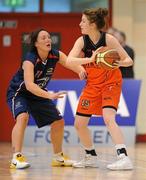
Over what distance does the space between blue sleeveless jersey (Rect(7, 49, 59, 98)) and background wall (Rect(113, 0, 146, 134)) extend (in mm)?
4585

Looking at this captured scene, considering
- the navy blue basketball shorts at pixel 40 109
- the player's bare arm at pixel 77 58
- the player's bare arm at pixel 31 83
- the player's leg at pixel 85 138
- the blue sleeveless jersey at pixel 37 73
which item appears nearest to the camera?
the player's bare arm at pixel 77 58

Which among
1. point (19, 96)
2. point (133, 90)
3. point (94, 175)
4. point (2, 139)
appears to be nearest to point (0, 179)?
point (94, 175)

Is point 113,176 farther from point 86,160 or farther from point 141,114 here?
point 141,114

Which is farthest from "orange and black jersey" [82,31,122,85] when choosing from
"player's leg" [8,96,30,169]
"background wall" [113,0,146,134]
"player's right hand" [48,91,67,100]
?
"background wall" [113,0,146,134]

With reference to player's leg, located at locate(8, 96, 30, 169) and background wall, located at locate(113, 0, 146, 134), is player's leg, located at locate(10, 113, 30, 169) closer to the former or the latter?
player's leg, located at locate(8, 96, 30, 169)

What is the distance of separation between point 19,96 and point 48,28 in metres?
4.85

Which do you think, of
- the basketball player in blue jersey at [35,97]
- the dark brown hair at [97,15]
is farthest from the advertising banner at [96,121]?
the dark brown hair at [97,15]

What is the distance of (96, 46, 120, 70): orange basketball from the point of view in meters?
6.09

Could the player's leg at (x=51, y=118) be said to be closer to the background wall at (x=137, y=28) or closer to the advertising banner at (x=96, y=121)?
the advertising banner at (x=96, y=121)

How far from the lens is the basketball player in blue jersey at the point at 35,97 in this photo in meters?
6.44

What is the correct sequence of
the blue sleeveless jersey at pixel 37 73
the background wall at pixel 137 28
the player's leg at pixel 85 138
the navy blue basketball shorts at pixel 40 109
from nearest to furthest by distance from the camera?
the player's leg at pixel 85 138 < the blue sleeveless jersey at pixel 37 73 < the navy blue basketball shorts at pixel 40 109 < the background wall at pixel 137 28

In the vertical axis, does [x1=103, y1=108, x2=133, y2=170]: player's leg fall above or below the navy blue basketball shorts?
below

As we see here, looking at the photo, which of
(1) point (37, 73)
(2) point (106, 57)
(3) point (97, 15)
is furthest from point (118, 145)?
(3) point (97, 15)

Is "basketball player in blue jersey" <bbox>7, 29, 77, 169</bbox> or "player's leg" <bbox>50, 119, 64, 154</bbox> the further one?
"player's leg" <bbox>50, 119, 64, 154</bbox>
